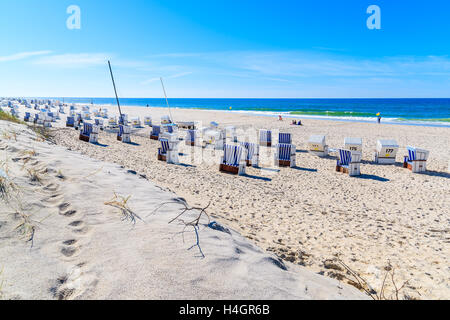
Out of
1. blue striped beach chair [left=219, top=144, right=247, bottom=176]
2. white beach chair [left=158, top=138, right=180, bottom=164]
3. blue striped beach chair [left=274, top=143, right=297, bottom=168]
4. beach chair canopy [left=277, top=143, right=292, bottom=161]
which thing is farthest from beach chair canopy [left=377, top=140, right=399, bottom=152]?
white beach chair [left=158, top=138, right=180, bottom=164]

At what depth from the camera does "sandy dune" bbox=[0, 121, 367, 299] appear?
1769 mm

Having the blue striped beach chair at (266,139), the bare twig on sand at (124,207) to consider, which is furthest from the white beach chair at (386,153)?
the bare twig on sand at (124,207)

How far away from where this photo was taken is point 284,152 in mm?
10102

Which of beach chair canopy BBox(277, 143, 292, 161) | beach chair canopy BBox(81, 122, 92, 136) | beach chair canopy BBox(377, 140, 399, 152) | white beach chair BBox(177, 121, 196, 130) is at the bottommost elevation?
beach chair canopy BBox(277, 143, 292, 161)

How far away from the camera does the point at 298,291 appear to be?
209cm

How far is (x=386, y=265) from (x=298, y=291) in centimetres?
246

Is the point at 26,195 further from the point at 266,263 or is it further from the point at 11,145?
the point at 11,145

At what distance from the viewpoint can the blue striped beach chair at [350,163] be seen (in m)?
8.98

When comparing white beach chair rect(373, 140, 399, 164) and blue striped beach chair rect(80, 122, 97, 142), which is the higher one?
blue striped beach chair rect(80, 122, 97, 142)

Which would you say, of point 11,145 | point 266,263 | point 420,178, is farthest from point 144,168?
point 420,178

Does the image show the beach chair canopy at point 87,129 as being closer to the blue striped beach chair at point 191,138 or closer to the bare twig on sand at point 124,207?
the blue striped beach chair at point 191,138

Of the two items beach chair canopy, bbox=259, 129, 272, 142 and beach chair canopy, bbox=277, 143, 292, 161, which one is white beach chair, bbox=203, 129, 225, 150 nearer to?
beach chair canopy, bbox=259, 129, 272, 142

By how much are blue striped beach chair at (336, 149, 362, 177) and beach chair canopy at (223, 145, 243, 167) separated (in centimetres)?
397
